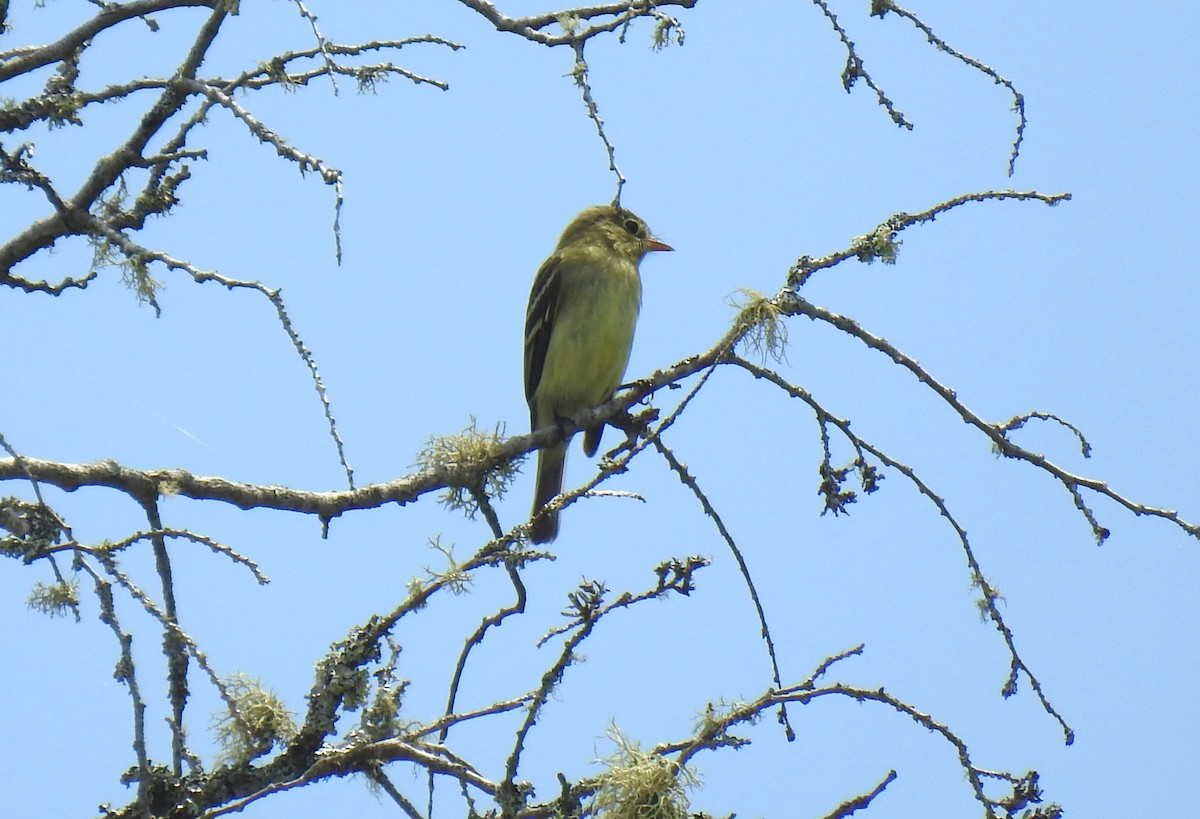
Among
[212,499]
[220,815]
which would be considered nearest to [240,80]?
[212,499]

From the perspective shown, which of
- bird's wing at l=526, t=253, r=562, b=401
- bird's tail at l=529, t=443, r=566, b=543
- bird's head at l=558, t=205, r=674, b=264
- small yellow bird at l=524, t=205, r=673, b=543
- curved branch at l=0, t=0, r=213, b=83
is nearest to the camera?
curved branch at l=0, t=0, r=213, b=83

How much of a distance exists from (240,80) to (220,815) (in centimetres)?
205

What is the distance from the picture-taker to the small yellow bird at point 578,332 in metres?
7.15

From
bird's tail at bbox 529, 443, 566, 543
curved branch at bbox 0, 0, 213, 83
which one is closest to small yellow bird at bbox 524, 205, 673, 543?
bird's tail at bbox 529, 443, 566, 543

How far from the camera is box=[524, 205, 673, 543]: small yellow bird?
23.5 feet

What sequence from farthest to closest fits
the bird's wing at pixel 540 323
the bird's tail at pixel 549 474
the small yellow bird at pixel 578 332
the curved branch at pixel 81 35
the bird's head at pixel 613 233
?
the bird's head at pixel 613 233 < the bird's tail at pixel 549 474 < the bird's wing at pixel 540 323 < the small yellow bird at pixel 578 332 < the curved branch at pixel 81 35

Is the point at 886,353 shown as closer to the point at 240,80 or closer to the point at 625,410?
the point at 625,410

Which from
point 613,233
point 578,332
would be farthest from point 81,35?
point 613,233

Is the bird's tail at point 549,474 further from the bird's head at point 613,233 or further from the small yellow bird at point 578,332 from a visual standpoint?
the bird's head at point 613,233

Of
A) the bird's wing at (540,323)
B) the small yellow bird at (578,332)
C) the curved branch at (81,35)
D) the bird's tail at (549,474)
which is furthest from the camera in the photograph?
the bird's tail at (549,474)

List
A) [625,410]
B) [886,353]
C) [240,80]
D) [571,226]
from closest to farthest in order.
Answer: [240,80] → [886,353] → [625,410] → [571,226]

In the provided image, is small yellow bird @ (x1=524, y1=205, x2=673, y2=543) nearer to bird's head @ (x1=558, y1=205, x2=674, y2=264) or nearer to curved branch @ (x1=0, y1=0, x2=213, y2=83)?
bird's head @ (x1=558, y1=205, x2=674, y2=264)

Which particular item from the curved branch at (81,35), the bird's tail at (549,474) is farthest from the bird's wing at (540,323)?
the curved branch at (81,35)

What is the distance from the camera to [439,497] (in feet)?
15.5
